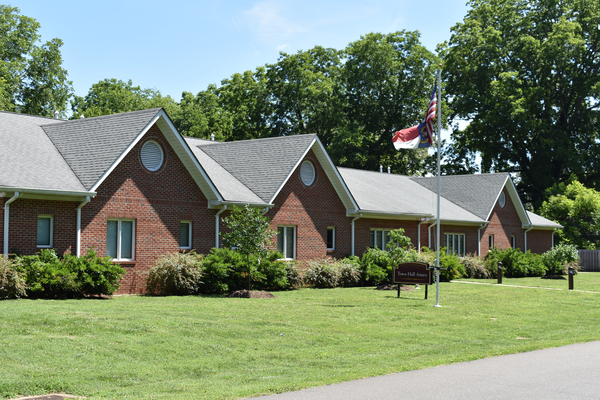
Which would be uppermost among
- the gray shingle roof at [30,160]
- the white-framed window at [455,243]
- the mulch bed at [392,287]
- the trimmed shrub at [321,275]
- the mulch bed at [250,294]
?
the gray shingle roof at [30,160]

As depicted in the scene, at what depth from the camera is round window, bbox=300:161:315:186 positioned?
1115 inches

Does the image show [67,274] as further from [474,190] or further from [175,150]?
[474,190]

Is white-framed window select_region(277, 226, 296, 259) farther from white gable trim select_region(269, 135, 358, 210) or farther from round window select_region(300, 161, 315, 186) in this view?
round window select_region(300, 161, 315, 186)

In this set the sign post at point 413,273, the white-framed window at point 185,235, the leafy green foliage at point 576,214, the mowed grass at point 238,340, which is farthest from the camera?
the leafy green foliage at point 576,214

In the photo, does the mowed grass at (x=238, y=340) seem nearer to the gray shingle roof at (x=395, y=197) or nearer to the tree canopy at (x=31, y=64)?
the gray shingle roof at (x=395, y=197)

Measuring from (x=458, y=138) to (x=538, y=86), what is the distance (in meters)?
9.11

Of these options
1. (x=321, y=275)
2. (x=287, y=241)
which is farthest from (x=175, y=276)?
(x=287, y=241)


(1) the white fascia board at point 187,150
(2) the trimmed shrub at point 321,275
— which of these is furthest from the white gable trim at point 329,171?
(1) the white fascia board at point 187,150

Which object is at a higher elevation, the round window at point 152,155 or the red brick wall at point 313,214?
the round window at point 152,155

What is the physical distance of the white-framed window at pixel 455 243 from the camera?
125 feet

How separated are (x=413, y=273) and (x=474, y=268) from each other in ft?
51.3

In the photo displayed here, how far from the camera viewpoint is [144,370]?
33.3ft

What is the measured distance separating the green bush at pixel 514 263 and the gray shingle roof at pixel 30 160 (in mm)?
24823

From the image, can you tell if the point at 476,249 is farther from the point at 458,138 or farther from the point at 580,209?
the point at 458,138
